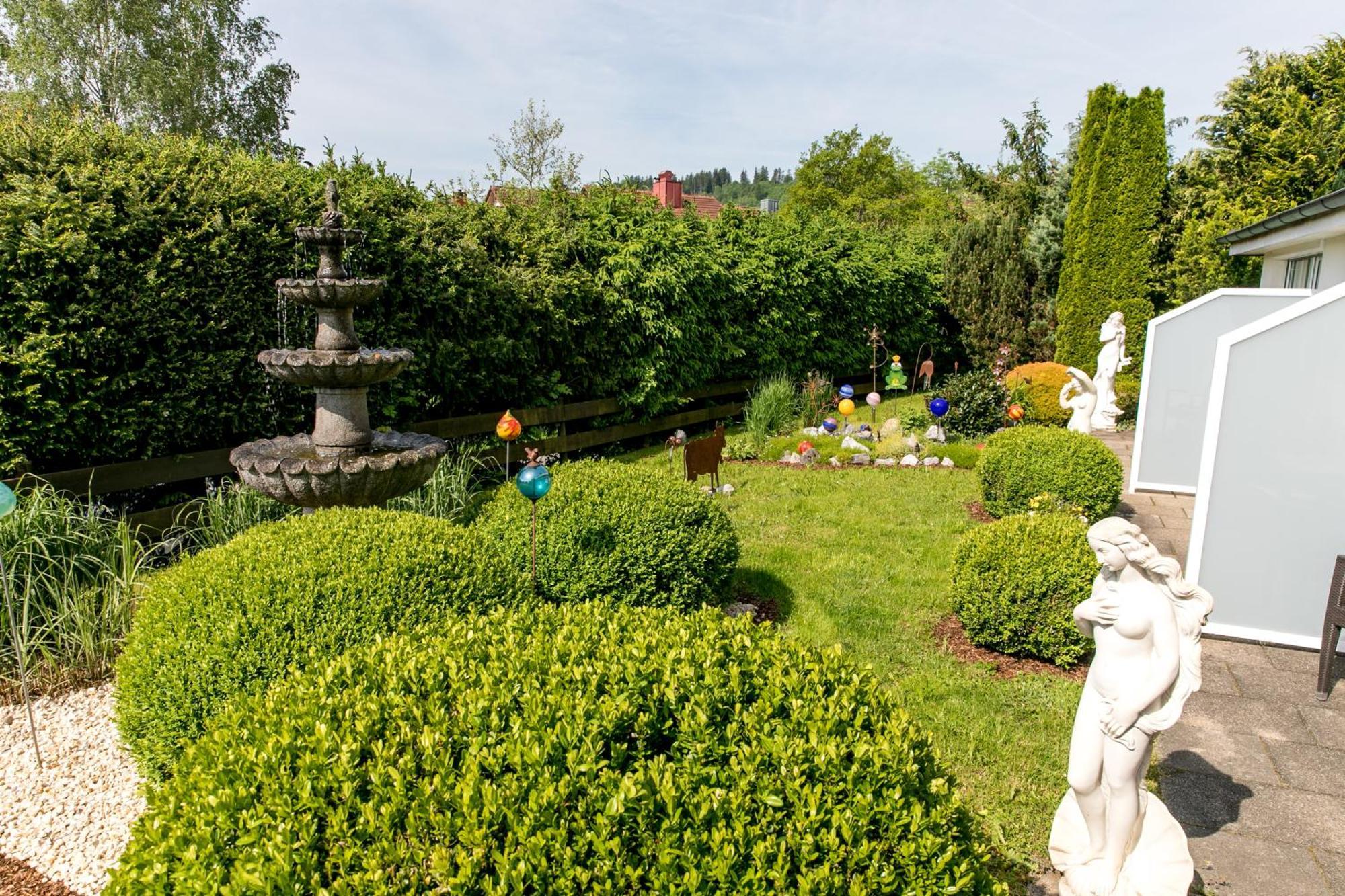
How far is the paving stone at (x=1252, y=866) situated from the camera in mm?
2938

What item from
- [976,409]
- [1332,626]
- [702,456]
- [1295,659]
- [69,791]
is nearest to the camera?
[69,791]

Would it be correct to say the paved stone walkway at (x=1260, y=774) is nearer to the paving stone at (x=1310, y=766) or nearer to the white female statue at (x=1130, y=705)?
the paving stone at (x=1310, y=766)

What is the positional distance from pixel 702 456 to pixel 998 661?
3910mm

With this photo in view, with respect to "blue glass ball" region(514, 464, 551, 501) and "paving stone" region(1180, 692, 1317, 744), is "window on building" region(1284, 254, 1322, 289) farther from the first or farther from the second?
"blue glass ball" region(514, 464, 551, 501)

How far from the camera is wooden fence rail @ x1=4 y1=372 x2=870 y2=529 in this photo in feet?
18.2

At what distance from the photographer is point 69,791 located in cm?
340

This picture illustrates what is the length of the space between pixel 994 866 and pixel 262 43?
2719 cm

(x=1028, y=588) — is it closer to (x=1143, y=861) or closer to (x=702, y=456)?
(x=1143, y=861)

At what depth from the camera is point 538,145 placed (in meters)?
25.2

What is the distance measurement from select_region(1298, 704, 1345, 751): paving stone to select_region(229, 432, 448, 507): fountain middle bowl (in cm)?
529

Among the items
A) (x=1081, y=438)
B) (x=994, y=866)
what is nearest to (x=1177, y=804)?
(x=994, y=866)

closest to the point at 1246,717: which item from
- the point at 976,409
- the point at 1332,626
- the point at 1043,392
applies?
the point at 1332,626

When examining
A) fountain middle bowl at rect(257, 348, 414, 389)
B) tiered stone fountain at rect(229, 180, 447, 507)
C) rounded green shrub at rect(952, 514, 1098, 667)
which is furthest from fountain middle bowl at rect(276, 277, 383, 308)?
rounded green shrub at rect(952, 514, 1098, 667)

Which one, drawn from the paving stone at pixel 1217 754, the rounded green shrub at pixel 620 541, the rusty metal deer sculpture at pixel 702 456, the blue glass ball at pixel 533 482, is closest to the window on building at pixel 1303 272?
the rusty metal deer sculpture at pixel 702 456
